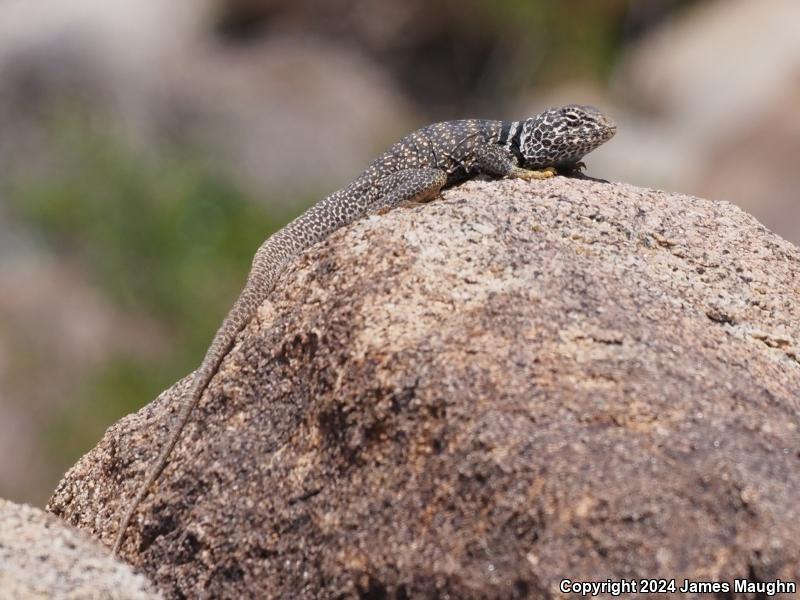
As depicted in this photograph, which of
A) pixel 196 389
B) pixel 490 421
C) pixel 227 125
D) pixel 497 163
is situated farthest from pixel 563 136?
pixel 227 125

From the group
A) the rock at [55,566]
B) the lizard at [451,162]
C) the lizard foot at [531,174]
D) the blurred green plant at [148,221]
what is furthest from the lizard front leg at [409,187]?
the blurred green plant at [148,221]

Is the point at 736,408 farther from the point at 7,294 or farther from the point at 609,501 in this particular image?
the point at 7,294

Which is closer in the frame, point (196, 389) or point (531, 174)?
point (196, 389)

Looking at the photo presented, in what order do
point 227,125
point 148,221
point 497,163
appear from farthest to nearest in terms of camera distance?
point 227,125
point 148,221
point 497,163

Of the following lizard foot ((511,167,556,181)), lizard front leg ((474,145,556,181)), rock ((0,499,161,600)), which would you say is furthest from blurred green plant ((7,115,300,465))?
rock ((0,499,161,600))

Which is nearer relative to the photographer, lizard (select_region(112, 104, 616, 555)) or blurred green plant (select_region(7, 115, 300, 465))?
lizard (select_region(112, 104, 616, 555))

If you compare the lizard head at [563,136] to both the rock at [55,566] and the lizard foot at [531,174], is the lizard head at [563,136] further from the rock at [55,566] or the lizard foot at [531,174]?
the rock at [55,566]

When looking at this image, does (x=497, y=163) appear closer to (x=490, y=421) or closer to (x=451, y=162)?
(x=451, y=162)

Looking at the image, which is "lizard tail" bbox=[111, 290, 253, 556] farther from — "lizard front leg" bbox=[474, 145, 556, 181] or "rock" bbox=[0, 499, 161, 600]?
"lizard front leg" bbox=[474, 145, 556, 181]
